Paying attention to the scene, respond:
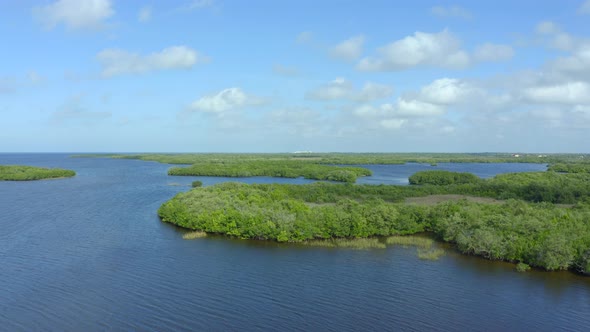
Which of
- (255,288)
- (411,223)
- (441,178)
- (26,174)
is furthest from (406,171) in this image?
(255,288)

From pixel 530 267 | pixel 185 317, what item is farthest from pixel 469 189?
pixel 185 317

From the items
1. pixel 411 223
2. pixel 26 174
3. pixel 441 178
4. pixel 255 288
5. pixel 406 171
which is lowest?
pixel 255 288

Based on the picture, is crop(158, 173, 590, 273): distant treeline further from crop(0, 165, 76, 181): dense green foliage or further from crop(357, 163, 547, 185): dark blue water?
crop(0, 165, 76, 181): dense green foliage

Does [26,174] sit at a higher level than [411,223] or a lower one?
higher

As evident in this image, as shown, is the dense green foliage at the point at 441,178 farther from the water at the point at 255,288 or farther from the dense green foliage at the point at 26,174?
the dense green foliage at the point at 26,174

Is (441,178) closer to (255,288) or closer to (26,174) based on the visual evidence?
(255,288)

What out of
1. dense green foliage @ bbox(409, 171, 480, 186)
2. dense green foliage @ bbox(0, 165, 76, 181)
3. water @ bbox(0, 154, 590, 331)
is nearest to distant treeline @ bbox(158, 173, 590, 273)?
water @ bbox(0, 154, 590, 331)

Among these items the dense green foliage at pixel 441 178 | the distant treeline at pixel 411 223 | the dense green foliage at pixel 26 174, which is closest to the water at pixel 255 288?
the distant treeline at pixel 411 223

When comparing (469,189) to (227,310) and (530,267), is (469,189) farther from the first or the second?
(227,310)
